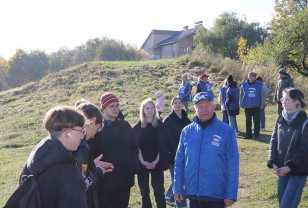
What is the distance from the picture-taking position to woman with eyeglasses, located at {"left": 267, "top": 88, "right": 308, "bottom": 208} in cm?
411

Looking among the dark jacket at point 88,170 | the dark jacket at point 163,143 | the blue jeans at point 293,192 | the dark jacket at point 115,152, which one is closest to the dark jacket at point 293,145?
the blue jeans at point 293,192

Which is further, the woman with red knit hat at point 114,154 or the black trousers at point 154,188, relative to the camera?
the black trousers at point 154,188

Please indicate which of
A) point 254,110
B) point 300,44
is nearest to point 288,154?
point 254,110

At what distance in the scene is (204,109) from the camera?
3.70 meters

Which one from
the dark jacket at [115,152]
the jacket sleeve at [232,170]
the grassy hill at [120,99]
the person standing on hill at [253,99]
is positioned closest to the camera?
the jacket sleeve at [232,170]

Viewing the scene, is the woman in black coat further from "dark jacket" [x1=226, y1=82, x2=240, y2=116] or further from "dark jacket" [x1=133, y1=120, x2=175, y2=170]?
"dark jacket" [x1=226, y1=82, x2=240, y2=116]

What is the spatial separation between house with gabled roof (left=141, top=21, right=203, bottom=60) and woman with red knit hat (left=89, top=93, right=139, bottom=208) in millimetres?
48942

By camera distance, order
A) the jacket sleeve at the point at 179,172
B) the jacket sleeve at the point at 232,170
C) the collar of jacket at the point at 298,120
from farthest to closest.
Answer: the collar of jacket at the point at 298,120, the jacket sleeve at the point at 179,172, the jacket sleeve at the point at 232,170

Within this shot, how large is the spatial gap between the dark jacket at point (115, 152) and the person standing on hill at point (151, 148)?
0.76 m

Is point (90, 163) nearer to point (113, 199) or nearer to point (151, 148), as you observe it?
point (113, 199)

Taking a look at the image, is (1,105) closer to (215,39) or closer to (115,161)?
(115,161)

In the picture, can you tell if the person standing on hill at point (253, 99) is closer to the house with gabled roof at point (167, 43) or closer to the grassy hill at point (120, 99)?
the grassy hill at point (120, 99)

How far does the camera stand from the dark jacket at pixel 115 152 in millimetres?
4371

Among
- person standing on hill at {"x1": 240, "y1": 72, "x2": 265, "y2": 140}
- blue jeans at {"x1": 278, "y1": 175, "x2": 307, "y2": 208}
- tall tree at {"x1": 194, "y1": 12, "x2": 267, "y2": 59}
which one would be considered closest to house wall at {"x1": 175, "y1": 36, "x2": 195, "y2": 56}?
tall tree at {"x1": 194, "y1": 12, "x2": 267, "y2": 59}
